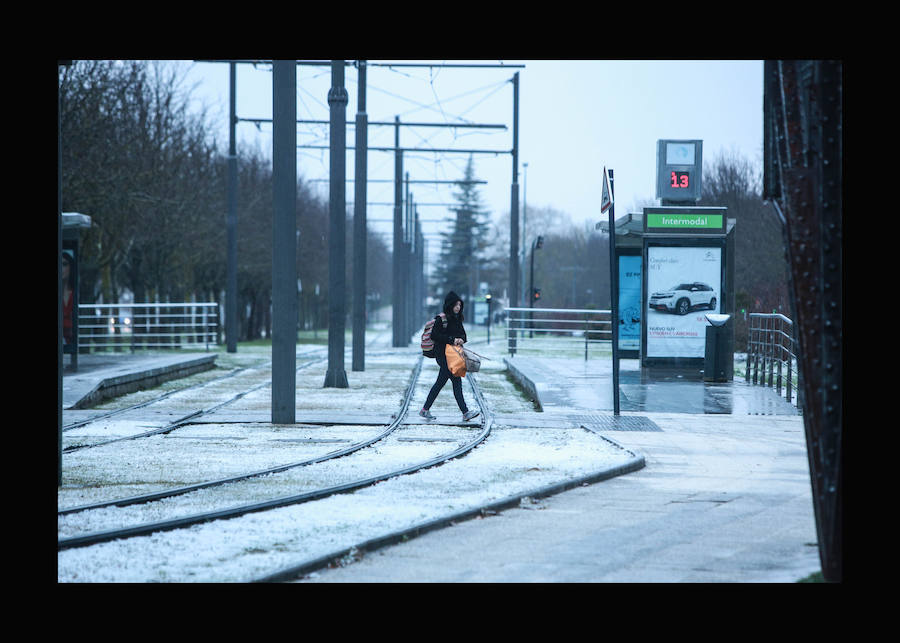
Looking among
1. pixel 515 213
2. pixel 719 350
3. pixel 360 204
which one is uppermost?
pixel 515 213

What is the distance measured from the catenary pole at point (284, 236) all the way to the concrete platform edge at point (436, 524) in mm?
5082

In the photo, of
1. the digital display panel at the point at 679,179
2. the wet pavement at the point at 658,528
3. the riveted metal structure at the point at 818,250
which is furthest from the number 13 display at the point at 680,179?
the riveted metal structure at the point at 818,250

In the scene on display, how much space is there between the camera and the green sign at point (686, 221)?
70.3 feet

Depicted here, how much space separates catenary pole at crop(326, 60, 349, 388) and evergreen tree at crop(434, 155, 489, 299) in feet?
338

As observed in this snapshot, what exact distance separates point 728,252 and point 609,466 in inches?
471

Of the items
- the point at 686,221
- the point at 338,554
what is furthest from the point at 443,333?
the point at 338,554

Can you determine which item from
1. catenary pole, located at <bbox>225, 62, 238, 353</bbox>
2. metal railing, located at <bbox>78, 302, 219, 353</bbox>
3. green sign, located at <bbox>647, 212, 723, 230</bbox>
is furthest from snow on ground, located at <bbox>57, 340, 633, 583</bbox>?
metal railing, located at <bbox>78, 302, 219, 353</bbox>

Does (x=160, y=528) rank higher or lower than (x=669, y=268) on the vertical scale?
lower

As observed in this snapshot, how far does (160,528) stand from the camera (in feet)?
24.0

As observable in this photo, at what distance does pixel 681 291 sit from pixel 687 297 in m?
0.15

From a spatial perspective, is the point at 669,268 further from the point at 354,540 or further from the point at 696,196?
the point at 354,540

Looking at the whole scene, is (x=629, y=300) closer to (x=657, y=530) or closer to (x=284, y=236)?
(x=284, y=236)

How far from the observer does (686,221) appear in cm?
2152
